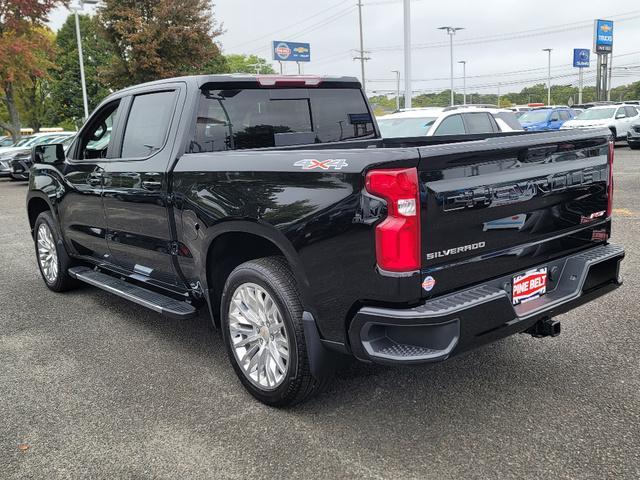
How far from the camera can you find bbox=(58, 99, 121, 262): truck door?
189 inches

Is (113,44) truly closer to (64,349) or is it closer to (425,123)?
(425,123)

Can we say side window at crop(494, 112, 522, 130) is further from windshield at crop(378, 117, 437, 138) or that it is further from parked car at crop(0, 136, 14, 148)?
parked car at crop(0, 136, 14, 148)

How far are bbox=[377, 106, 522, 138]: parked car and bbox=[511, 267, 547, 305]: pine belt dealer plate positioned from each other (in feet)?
23.8

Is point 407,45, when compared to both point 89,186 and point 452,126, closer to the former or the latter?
point 452,126

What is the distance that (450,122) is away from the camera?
10469mm

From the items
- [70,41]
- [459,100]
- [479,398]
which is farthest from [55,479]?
[459,100]

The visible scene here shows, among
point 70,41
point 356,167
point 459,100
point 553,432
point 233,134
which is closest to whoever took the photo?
point 356,167

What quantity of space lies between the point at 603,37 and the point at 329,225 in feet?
171

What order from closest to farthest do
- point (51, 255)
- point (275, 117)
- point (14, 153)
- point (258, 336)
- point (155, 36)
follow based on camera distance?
point (258, 336)
point (275, 117)
point (51, 255)
point (14, 153)
point (155, 36)

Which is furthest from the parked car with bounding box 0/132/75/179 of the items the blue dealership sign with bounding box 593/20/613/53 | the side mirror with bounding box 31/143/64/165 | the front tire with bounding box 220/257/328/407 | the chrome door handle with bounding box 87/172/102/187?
the blue dealership sign with bounding box 593/20/613/53

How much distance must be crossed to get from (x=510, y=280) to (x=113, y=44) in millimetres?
31465

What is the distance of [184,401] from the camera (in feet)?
11.5

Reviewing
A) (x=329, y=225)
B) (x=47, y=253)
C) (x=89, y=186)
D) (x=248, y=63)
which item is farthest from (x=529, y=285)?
(x=248, y=63)

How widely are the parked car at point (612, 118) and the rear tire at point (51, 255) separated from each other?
2066cm
